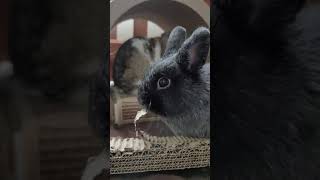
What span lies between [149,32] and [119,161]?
0.35m

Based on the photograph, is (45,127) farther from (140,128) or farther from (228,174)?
(228,174)

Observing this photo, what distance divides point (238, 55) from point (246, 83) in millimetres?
86

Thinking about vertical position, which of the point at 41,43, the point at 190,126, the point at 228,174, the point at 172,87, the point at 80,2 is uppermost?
the point at 80,2

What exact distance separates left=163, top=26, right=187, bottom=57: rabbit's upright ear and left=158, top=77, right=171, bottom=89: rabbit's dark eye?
0.07 meters

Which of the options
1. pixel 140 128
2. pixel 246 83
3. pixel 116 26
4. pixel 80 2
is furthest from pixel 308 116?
pixel 80 2

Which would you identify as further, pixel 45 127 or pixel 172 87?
pixel 172 87

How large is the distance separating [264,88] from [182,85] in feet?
0.84

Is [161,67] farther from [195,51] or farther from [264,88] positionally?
[264,88]

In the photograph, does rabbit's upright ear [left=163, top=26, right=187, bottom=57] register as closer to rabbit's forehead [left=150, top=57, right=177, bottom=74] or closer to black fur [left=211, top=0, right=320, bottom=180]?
rabbit's forehead [left=150, top=57, right=177, bottom=74]

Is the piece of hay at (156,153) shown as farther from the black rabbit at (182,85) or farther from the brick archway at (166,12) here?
the brick archway at (166,12)

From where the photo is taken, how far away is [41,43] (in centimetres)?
96

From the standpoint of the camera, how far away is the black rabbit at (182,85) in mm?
1054

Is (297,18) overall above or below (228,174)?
above

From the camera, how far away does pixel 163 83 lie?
1071 millimetres
